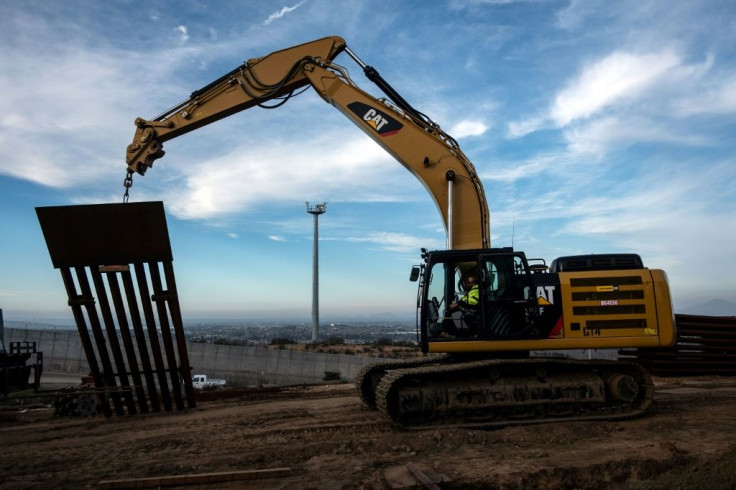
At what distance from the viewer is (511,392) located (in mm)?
8398

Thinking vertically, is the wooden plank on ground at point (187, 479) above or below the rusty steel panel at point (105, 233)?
below

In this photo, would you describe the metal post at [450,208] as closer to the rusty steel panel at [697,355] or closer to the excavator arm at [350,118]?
the excavator arm at [350,118]

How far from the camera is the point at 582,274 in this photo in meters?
8.72

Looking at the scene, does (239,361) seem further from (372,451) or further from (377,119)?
(372,451)

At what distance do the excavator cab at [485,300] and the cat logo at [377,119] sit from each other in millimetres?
3011

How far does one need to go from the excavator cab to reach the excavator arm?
111 cm

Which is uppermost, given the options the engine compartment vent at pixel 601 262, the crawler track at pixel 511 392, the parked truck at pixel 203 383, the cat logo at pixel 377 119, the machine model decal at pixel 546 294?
the cat logo at pixel 377 119

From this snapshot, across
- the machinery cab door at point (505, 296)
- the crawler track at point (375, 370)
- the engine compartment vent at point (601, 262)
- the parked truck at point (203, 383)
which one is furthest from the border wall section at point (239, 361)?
the machinery cab door at point (505, 296)

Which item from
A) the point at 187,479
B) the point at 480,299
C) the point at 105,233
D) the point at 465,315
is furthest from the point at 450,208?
the point at 105,233

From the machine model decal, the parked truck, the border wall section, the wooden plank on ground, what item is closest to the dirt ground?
the wooden plank on ground

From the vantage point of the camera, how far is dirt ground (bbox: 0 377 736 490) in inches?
232

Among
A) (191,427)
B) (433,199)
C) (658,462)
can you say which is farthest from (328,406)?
(658,462)

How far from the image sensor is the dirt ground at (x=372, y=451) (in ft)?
19.3

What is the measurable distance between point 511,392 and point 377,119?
564 centimetres
